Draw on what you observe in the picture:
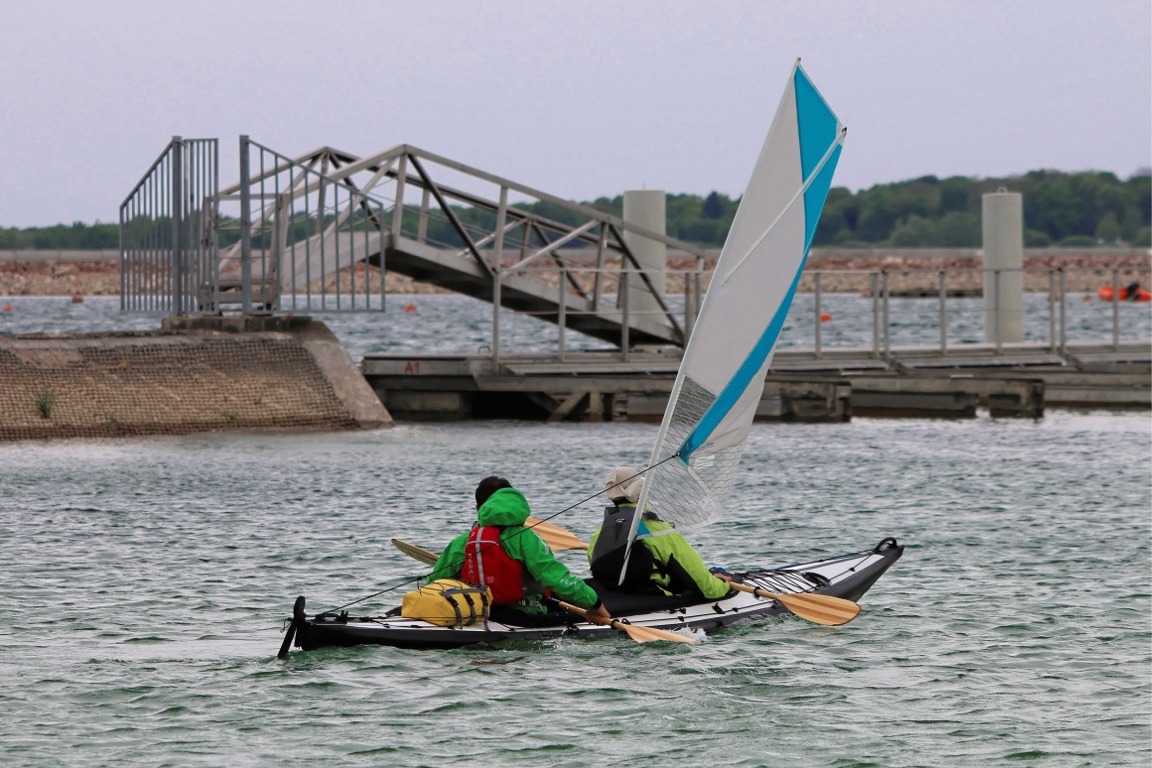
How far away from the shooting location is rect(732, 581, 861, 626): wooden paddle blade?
42.0 ft

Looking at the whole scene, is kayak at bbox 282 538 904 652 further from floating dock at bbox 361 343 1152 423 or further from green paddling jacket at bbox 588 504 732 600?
floating dock at bbox 361 343 1152 423

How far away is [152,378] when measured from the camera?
25.6 meters

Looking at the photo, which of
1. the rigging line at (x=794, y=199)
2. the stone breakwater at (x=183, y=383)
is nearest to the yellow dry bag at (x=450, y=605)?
the rigging line at (x=794, y=199)

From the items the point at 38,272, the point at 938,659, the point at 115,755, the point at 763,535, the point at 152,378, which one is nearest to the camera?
the point at 115,755

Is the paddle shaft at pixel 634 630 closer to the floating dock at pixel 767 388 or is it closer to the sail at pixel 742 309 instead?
the sail at pixel 742 309

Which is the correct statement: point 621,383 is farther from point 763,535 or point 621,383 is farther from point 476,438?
point 763,535

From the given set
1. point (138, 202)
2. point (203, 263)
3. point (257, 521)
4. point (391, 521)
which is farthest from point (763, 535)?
point (138, 202)

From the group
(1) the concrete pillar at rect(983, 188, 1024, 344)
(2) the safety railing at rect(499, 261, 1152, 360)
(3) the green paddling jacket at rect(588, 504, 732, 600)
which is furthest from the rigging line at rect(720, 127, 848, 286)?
(1) the concrete pillar at rect(983, 188, 1024, 344)

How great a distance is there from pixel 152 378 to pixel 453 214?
17.7ft

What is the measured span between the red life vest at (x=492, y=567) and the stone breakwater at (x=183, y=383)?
46.9 ft

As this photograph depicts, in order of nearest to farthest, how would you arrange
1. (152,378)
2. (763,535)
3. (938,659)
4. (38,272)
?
(938,659), (763,535), (152,378), (38,272)

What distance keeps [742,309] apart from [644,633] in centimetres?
257

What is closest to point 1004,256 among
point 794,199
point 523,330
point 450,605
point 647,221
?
point 647,221

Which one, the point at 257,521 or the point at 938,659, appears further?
the point at 257,521
